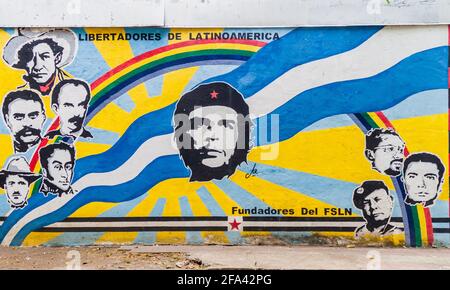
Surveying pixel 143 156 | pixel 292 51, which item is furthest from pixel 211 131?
pixel 292 51

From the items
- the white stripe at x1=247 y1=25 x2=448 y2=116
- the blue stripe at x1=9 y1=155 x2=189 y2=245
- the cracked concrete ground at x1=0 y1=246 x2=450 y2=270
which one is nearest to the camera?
the cracked concrete ground at x1=0 y1=246 x2=450 y2=270

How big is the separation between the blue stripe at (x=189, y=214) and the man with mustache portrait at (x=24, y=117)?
219 cm

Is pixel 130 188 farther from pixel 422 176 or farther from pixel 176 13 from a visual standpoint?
pixel 422 176

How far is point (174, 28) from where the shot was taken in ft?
A: 24.5

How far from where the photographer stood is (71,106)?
7.55 m

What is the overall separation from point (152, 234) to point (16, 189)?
6.61 feet

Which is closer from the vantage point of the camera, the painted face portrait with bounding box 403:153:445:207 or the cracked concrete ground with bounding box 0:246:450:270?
the cracked concrete ground with bounding box 0:246:450:270

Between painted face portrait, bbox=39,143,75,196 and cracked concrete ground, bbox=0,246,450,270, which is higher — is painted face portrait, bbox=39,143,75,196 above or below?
above

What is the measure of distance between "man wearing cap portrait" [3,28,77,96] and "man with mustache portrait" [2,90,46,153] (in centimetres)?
17

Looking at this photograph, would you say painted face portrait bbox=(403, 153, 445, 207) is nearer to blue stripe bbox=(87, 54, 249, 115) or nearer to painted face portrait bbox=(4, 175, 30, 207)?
blue stripe bbox=(87, 54, 249, 115)

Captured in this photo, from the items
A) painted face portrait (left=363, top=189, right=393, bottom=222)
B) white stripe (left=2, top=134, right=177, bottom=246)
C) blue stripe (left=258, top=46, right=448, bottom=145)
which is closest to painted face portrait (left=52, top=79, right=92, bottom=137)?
white stripe (left=2, top=134, right=177, bottom=246)

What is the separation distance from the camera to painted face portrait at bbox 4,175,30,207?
298 inches

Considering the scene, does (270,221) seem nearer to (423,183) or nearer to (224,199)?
(224,199)

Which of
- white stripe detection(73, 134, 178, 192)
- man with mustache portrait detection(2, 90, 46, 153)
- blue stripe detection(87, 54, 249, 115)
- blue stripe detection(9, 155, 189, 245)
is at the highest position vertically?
blue stripe detection(87, 54, 249, 115)
